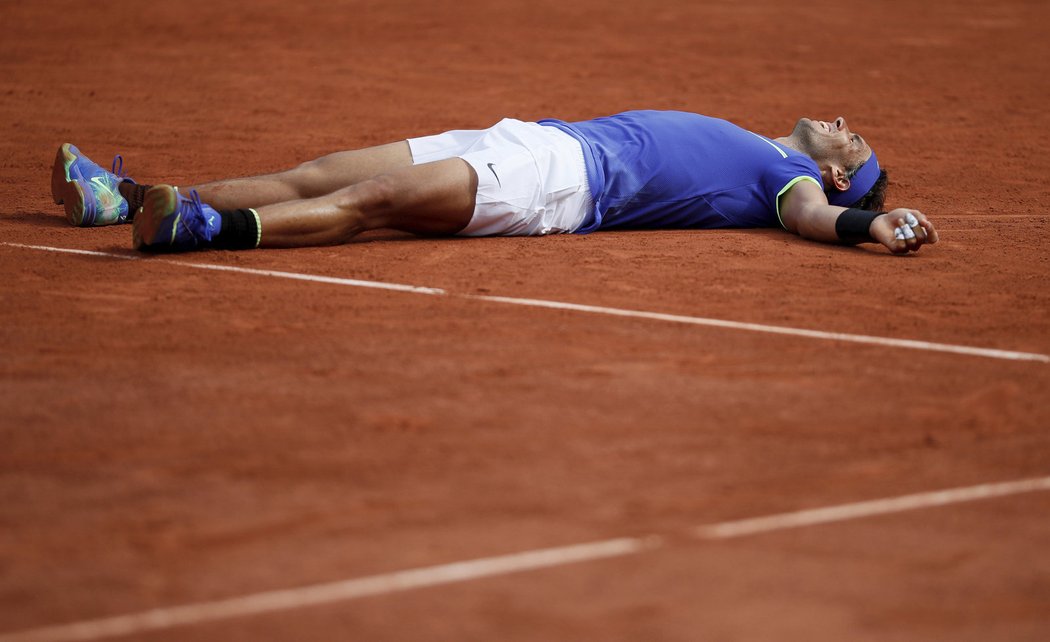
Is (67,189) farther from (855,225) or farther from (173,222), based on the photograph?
(855,225)

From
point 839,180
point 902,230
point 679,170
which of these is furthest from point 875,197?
point 679,170

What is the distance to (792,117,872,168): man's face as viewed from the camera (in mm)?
6590

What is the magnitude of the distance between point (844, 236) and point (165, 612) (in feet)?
13.8

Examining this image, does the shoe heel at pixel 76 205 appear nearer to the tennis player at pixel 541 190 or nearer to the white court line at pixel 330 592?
the tennis player at pixel 541 190

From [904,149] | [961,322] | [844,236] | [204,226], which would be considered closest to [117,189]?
[204,226]

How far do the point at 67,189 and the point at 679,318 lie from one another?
3.09 meters

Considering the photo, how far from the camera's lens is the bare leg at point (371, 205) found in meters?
5.70

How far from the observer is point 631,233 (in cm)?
649

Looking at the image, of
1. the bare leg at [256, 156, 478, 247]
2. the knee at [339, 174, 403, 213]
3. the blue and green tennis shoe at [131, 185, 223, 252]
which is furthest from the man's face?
the blue and green tennis shoe at [131, 185, 223, 252]

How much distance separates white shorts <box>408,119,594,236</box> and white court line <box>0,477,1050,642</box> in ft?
9.93

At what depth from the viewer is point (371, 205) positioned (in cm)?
572

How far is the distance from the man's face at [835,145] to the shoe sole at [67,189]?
361cm

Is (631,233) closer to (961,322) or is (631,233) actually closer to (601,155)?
(601,155)

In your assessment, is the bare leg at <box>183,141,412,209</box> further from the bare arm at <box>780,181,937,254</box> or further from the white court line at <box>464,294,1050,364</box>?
the bare arm at <box>780,181,937,254</box>
